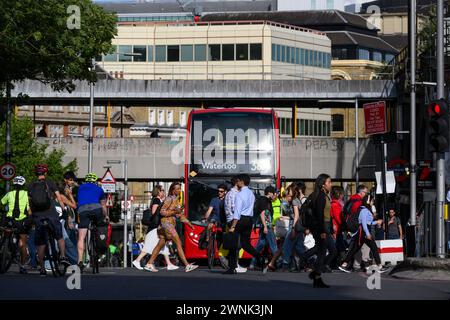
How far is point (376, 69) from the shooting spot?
154000 mm

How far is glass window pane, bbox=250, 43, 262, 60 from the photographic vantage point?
128250mm

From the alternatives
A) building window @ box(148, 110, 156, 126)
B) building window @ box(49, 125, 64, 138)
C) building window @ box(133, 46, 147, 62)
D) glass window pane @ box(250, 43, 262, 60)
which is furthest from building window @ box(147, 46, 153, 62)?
building window @ box(148, 110, 156, 126)

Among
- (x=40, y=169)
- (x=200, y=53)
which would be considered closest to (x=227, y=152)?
(x=40, y=169)

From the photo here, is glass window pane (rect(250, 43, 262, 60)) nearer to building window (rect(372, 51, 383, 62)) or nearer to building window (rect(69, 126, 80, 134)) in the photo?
building window (rect(69, 126, 80, 134))

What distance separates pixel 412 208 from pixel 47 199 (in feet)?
62.4

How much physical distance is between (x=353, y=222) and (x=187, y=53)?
→ 100 metres

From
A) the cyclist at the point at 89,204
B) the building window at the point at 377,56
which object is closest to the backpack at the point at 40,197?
the cyclist at the point at 89,204

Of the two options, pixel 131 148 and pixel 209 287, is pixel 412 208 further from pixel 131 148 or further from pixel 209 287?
pixel 131 148

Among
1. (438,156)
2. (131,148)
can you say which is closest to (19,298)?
(438,156)

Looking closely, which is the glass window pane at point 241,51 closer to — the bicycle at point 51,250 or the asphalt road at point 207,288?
the asphalt road at point 207,288

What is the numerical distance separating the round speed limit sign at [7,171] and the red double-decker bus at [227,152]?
13034 mm

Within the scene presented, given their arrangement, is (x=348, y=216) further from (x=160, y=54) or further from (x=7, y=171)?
(x=160, y=54)

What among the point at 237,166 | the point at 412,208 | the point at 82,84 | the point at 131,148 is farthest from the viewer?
the point at 82,84

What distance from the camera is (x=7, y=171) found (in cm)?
4903
